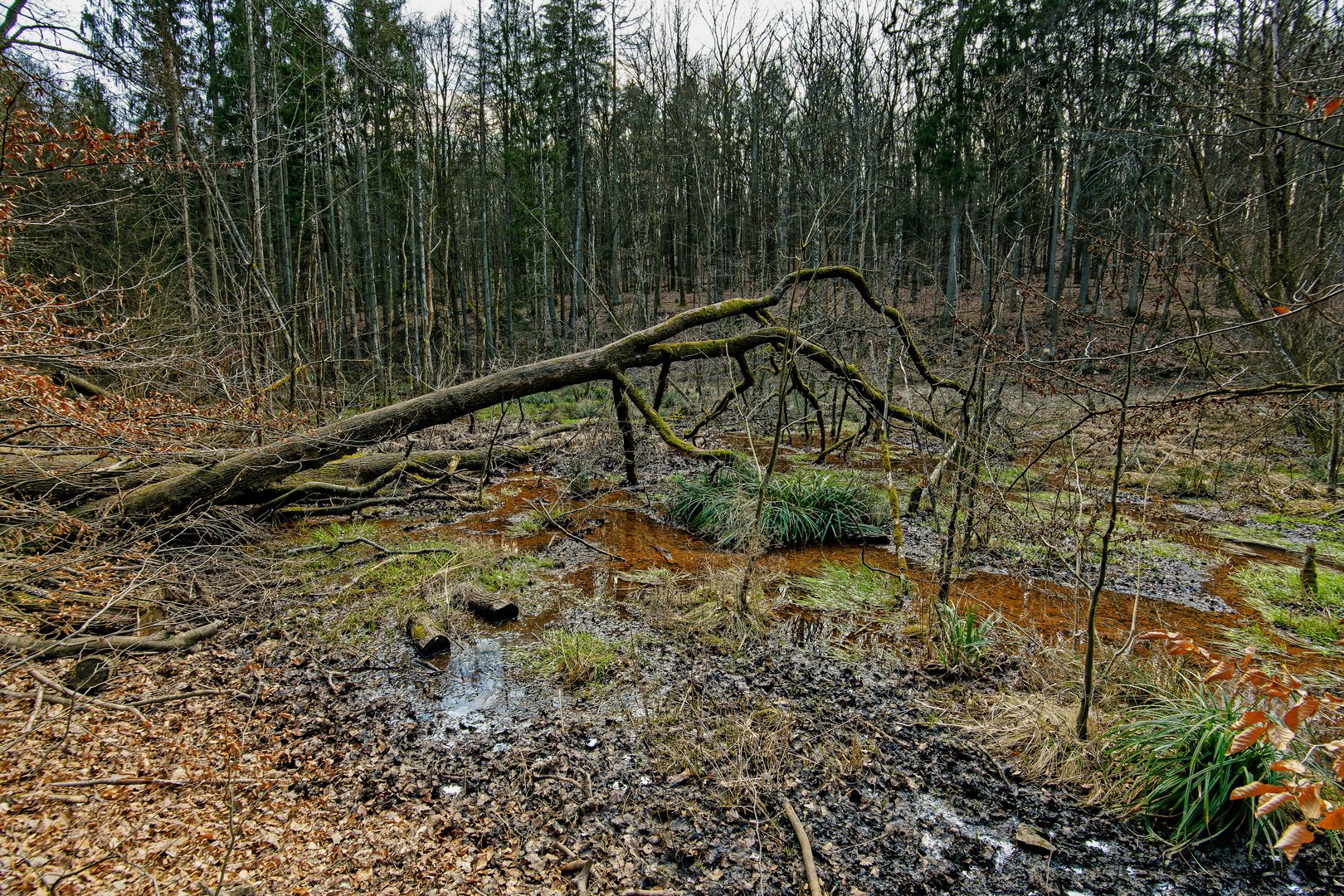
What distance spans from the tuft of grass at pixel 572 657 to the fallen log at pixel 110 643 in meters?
2.32

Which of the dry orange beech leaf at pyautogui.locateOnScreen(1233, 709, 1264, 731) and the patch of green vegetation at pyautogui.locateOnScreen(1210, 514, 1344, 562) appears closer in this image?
the dry orange beech leaf at pyautogui.locateOnScreen(1233, 709, 1264, 731)

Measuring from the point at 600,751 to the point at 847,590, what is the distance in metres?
3.16

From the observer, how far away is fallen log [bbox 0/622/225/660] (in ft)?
11.2

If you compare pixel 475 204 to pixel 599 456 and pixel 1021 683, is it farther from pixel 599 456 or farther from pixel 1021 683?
pixel 1021 683

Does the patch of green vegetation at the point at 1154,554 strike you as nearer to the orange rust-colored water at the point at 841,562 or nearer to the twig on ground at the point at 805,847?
the orange rust-colored water at the point at 841,562

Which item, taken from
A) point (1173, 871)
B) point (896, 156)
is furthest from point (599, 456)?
point (896, 156)

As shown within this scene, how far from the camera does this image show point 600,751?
3.54 meters

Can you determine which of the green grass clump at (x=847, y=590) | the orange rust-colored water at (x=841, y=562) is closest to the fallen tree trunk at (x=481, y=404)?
the orange rust-colored water at (x=841, y=562)

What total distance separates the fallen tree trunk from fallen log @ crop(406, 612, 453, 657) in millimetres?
2400

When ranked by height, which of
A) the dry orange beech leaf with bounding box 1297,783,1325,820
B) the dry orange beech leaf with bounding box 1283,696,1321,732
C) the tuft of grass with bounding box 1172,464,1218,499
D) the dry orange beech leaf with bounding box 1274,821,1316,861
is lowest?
the tuft of grass with bounding box 1172,464,1218,499

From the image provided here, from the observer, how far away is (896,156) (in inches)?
1009

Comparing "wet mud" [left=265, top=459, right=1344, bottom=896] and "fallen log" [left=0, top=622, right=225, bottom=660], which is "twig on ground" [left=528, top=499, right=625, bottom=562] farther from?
"fallen log" [left=0, top=622, right=225, bottom=660]

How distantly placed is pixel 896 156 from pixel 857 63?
32.9 feet

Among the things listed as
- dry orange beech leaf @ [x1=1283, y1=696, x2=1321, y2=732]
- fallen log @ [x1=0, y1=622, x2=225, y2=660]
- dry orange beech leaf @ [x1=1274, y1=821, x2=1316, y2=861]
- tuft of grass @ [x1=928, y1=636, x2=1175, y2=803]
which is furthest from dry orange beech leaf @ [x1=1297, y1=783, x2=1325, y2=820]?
fallen log @ [x1=0, y1=622, x2=225, y2=660]
